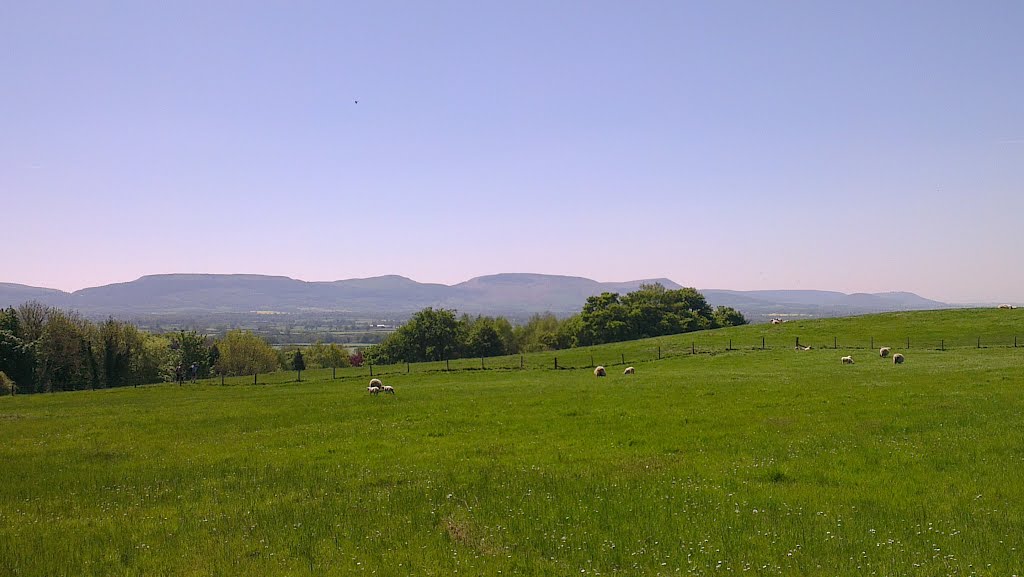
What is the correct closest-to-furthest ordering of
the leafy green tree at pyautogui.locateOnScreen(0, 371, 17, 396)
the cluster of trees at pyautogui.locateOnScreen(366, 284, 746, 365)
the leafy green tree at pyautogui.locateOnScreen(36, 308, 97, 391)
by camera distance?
the leafy green tree at pyautogui.locateOnScreen(0, 371, 17, 396)
the leafy green tree at pyautogui.locateOnScreen(36, 308, 97, 391)
the cluster of trees at pyautogui.locateOnScreen(366, 284, 746, 365)

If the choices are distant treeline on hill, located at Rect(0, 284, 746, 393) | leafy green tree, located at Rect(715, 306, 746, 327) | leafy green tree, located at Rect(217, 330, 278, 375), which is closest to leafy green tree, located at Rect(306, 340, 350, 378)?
distant treeline on hill, located at Rect(0, 284, 746, 393)

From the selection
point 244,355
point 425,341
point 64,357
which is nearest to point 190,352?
point 64,357

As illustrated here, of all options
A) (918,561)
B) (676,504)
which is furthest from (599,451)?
(918,561)

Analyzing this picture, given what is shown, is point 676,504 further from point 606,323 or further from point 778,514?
point 606,323

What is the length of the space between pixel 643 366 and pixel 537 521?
4639cm

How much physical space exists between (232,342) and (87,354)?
39.2 meters

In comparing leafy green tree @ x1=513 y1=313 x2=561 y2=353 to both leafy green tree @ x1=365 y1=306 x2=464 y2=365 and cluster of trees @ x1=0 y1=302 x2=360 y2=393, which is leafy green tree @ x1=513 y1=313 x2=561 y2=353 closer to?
leafy green tree @ x1=365 y1=306 x2=464 y2=365

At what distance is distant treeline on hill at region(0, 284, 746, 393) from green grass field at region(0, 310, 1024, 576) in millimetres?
66361

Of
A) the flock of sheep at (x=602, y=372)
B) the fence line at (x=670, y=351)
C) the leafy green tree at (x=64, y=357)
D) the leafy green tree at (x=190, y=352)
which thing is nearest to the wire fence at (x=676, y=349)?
the fence line at (x=670, y=351)

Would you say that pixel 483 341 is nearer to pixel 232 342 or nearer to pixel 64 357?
pixel 232 342

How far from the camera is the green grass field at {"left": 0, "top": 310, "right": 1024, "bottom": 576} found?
32.8 ft

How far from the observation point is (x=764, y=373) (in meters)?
42.4

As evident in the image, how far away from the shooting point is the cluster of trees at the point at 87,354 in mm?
84625

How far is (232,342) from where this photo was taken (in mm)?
134625
